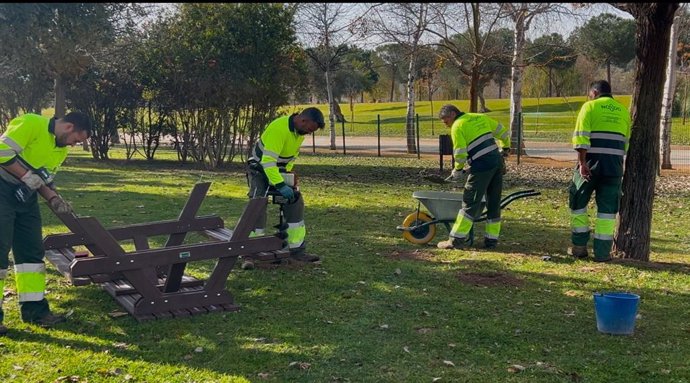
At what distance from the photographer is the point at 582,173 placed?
326 inches

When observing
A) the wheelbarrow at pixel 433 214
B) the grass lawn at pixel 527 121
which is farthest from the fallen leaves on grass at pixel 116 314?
the grass lawn at pixel 527 121

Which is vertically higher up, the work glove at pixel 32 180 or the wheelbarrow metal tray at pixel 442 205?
the work glove at pixel 32 180

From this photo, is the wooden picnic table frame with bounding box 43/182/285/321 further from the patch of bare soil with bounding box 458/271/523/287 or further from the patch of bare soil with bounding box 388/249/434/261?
the patch of bare soil with bounding box 388/249/434/261

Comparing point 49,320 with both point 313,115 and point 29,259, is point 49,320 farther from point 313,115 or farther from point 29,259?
point 313,115

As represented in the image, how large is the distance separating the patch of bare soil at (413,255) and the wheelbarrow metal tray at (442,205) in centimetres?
64

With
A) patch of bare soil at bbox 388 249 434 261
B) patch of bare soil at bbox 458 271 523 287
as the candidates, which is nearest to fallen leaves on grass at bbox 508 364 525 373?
patch of bare soil at bbox 458 271 523 287

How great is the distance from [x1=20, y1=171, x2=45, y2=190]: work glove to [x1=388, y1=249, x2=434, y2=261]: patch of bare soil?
426cm

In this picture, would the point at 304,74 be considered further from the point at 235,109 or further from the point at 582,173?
the point at 582,173

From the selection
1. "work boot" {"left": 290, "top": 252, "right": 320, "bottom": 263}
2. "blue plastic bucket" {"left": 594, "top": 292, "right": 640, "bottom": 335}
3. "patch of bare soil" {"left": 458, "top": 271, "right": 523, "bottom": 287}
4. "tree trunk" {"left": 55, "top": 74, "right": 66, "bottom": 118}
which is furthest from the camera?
"tree trunk" {"left": 55, "top": 74, "right": 66, "bottom": 118}

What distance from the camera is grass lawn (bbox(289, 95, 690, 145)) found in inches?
1460

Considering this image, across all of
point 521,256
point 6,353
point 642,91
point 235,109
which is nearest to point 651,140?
point 642,91

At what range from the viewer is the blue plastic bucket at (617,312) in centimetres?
556

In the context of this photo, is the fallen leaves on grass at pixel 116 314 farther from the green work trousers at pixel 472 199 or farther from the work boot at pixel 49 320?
the green work trousers at pixel 472 199

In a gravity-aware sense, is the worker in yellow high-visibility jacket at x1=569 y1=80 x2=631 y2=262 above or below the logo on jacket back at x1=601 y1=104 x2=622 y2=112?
below
